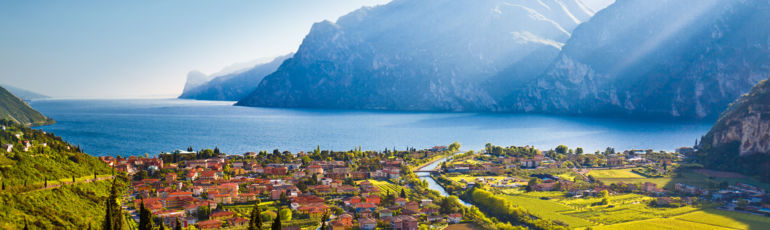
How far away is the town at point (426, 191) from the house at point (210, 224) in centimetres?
8

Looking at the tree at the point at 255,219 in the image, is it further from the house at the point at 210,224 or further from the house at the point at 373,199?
the house at the point at 373,199

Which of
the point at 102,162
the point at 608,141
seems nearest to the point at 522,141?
the point at 608,141

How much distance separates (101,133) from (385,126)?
72.1 meters

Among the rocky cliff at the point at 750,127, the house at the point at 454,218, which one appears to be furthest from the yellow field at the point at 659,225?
the rocky cliff at the point at 750,127

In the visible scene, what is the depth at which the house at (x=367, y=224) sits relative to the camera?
3988 cm

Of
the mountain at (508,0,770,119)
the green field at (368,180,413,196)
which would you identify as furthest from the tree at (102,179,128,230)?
the mountain at (508,0,770,119)

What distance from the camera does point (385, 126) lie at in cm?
14062

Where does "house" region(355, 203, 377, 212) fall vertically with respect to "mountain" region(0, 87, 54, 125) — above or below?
below

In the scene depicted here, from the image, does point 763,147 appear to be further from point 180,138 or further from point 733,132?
point 180,138

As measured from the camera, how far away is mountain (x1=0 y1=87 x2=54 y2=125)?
11234 cm

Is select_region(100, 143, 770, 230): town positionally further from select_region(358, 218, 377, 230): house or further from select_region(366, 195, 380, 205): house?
select_region(366, 195, 380, 205): house

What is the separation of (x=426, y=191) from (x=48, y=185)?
36.1m

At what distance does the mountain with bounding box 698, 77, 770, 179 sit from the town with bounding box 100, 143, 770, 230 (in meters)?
4.18

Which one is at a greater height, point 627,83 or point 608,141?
point 627,83
